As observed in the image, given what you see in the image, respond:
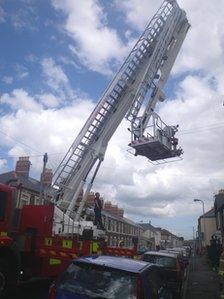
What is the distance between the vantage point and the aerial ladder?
1538 centimetres

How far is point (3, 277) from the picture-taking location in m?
10.2

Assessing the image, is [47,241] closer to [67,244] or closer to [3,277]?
[67,244]

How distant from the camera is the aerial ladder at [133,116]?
15375mm

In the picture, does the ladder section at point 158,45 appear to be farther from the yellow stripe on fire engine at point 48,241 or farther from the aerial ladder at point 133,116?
the yellow stripe on fire engine at point 48,241

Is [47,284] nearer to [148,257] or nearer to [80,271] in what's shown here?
[148,257]

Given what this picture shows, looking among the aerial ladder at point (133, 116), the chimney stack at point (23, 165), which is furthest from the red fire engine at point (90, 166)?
the chimney stack at point (23, 165)

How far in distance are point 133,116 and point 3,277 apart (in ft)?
28.0

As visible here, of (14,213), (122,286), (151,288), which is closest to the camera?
(122,286)

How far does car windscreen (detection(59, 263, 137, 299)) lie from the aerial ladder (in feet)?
25.1

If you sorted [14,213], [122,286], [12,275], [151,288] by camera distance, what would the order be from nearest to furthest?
[122,286]
[151,288]
[12,275]
[14,213]

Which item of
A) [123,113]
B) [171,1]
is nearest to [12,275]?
[123,113]

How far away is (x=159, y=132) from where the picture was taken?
16312 millimetres

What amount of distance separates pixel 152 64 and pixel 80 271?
1198 cm

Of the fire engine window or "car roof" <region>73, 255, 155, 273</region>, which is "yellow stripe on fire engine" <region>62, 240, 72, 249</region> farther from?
"car roof" <region>73, 255, 155, 273</region>
